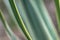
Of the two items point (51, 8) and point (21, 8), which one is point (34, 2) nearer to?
point (21, 8)

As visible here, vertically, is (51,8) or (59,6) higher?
(51,8)

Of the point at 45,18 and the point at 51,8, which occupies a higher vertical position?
the point at 51,8

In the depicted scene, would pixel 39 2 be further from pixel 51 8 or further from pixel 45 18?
pixel 51 8

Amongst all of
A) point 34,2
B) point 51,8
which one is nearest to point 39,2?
point 34,2

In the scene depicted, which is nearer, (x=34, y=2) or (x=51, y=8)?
(x=34, y=2)

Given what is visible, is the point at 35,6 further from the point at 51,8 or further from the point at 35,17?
the point at 51,8

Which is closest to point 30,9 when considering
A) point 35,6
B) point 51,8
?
point 35,6

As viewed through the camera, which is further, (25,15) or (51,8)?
(51,8)

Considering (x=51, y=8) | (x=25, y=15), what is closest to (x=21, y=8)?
(x=25, y=15)
